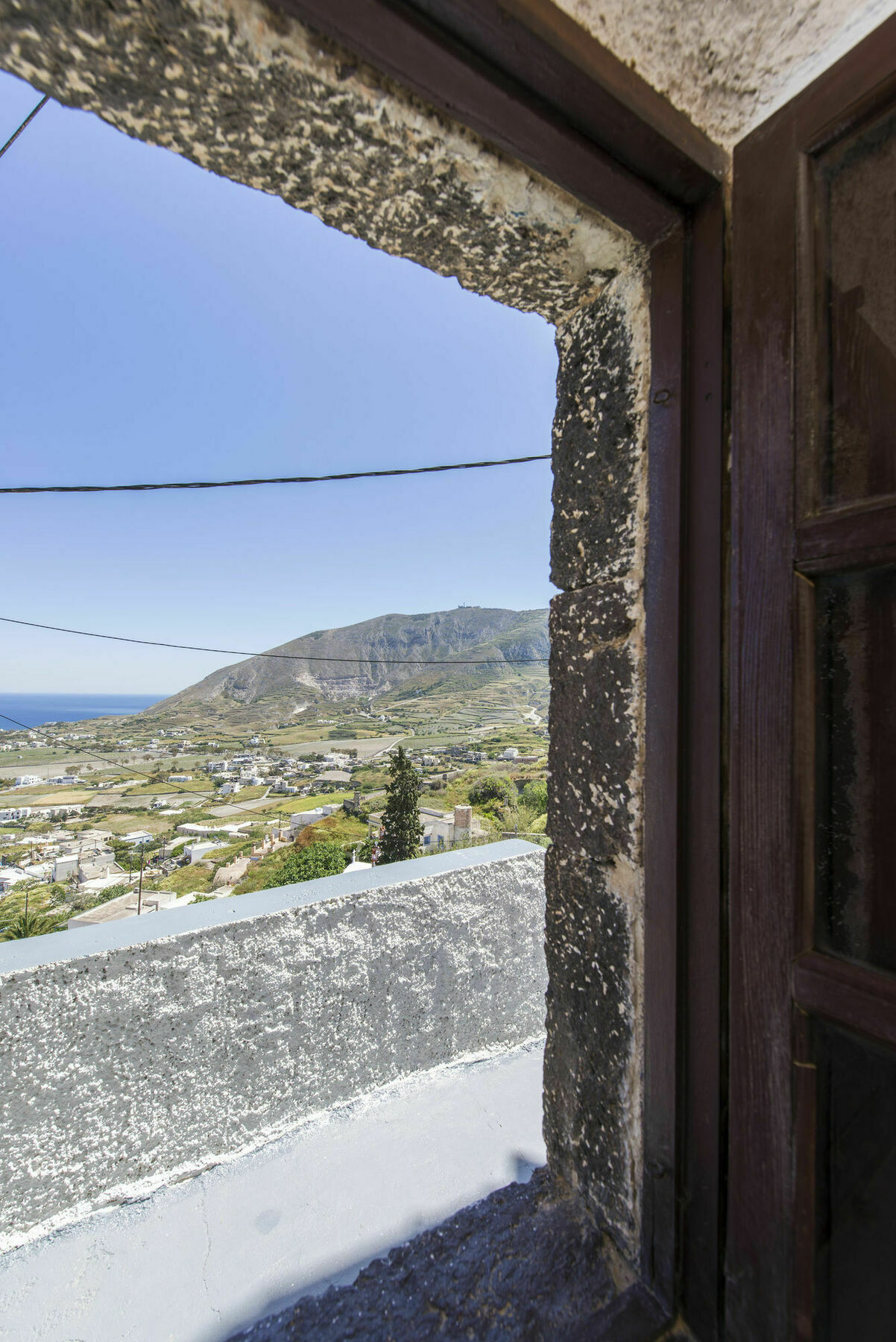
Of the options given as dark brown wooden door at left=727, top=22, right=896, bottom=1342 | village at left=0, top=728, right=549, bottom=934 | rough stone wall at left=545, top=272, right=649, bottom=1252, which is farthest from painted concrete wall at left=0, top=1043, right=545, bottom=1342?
village at left=0, top=728, right=549, bottom=934

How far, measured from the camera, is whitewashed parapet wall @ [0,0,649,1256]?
0.43 meters

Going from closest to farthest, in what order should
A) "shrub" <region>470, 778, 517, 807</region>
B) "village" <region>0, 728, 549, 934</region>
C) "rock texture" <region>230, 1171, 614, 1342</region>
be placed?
1. "rock texture" <region>230, 1171, 614, 1342</region>
2. "village" <region>0, 728, 549, 934</region>
3. "shrub" <region>470, 778, 517, 807</region>

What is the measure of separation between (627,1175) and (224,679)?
1242cm

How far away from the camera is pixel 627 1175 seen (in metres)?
0.65

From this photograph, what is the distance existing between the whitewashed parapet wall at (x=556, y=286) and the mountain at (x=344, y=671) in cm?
850

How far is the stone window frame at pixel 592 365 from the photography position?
17.5 inches

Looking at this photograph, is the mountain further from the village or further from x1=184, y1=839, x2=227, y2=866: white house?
x1=184, y1=839, x2=227, y2=866: white house

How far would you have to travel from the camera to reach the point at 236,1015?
4.19 ft

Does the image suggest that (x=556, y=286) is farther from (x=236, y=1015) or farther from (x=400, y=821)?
(x=400, y=821)

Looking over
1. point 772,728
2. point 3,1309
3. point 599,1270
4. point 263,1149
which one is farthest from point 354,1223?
point 772,728

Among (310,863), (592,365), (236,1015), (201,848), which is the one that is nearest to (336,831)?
(201,848)

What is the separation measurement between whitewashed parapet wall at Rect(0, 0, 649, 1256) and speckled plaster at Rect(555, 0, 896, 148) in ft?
0.39

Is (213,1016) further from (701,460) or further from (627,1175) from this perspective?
(701,460)

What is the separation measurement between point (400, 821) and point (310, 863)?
4.48 ft
